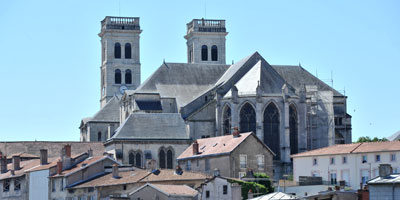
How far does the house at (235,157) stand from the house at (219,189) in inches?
332

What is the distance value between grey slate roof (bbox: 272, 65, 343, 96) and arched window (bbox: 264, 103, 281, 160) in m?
10.3

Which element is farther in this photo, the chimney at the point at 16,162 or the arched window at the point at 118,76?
the arched window at the point at 118,76

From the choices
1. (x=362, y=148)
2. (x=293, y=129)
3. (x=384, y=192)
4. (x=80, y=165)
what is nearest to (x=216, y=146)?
(x=80, y=165)

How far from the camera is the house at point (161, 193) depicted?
71.4 m

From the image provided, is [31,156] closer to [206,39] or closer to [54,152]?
[54,152]

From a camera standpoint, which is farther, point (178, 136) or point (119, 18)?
point (119, 18)

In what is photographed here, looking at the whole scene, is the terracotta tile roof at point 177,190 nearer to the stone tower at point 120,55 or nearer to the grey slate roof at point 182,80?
the grey slate roof at point 182,80

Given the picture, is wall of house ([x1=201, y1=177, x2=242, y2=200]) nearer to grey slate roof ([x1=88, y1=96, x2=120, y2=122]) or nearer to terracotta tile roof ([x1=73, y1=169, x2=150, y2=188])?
terracotta tile roof ([x1=73, y1=169, x2=150, y2=188])

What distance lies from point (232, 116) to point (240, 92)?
2846 millimetres

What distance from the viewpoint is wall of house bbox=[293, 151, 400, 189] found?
263 ft

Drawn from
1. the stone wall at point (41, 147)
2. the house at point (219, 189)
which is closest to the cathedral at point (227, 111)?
the stone wall at point (41, 147)

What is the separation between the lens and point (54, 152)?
105062 mm

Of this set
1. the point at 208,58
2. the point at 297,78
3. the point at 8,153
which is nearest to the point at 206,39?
the point at 208,58

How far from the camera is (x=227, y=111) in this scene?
99.3m
